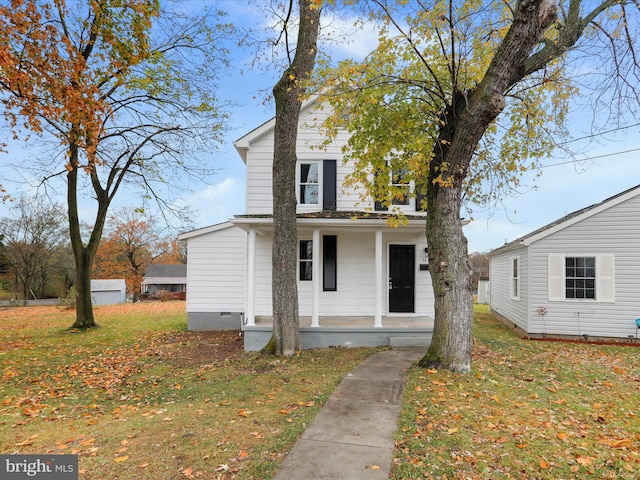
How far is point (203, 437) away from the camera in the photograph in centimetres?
382

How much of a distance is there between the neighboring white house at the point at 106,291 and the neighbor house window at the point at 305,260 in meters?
26.2

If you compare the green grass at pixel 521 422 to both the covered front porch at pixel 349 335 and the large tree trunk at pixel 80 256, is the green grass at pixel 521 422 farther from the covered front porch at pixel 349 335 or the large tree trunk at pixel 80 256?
the large tree trunk at pixel 80 256

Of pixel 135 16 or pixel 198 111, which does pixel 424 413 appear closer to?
pixel 135 16

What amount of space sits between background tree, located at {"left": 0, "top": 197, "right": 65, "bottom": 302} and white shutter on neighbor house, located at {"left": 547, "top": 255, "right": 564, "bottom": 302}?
33.0m

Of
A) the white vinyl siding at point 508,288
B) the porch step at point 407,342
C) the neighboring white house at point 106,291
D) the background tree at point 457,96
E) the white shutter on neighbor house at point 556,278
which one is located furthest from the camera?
the neighboring white house at point 106,291

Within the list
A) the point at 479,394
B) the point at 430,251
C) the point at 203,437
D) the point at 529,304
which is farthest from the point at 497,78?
the point at 529,304

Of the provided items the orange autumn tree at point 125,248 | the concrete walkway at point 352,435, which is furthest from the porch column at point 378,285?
the orange autumn tree at point 125,248

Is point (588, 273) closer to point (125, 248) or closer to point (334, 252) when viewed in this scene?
point (334, 252)

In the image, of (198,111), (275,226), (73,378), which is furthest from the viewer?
(198,111)

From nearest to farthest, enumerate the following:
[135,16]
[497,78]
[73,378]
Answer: [497,78] → [73,378] → [135,16]

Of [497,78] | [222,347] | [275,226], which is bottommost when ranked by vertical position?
[222,347]

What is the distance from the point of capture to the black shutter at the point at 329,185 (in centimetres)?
1022

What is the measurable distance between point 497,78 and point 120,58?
9.45m

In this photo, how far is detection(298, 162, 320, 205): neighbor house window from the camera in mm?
10383
